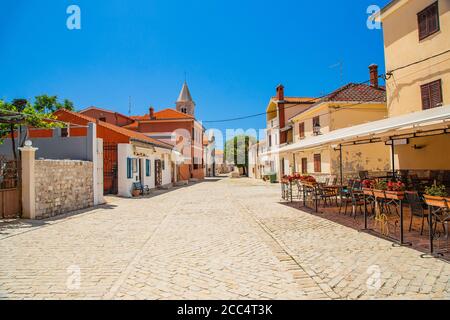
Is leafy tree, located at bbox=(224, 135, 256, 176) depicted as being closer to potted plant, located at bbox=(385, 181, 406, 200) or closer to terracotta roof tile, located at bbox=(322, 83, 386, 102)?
terracotta roof tile, located at bbox=(322, 83, 386, 102)

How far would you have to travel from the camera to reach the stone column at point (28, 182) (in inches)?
345

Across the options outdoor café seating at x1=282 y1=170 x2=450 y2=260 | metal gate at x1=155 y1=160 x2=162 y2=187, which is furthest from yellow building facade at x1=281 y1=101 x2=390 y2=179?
metal gate at x1=155 y1=160 x2=162 y2=187

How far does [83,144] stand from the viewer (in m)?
12.6

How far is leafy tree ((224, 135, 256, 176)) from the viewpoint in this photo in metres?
55.6

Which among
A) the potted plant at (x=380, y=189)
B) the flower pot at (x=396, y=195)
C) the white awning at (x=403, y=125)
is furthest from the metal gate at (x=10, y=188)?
the flower pot at (x=396, y=195)

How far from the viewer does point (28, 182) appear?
28.8 feet

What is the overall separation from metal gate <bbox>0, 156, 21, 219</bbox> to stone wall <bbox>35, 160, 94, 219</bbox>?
0.56 m

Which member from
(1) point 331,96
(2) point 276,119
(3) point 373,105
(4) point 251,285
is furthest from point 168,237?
(2) point 276,119

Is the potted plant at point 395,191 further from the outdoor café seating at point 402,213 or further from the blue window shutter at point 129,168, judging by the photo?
the blue window shutter at point 129,168

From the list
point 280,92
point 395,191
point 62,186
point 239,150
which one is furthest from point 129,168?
point 239,150

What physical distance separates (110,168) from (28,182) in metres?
7.31

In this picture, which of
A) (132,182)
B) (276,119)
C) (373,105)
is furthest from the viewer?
(276,119)

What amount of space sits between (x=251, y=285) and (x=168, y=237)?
3.28 metres
